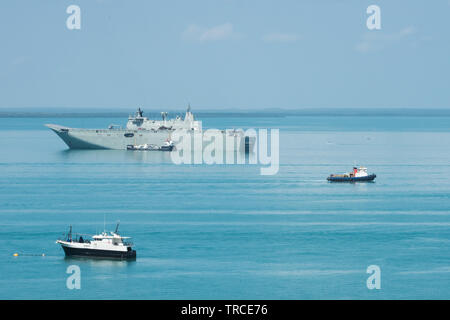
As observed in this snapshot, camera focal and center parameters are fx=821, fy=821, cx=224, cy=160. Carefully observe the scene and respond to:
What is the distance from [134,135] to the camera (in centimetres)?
12488

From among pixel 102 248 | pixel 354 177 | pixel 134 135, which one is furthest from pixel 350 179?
pixel 134 135

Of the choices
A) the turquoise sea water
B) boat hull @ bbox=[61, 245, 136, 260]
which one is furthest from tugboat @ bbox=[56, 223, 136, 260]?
the turquoise sea water

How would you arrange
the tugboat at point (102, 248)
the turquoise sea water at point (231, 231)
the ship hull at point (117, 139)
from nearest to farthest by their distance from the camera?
1. the turquoise sea water at point (231, 231)
2. the tugboat at point (102, 248)
3. the ship hull at point (117, 139)

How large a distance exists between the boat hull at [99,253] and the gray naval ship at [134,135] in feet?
261

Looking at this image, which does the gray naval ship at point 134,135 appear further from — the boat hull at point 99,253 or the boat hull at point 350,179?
the boat hull at point 99,253

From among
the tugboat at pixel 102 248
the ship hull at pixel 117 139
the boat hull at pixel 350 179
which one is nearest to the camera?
the tugboat at pixel 102 248

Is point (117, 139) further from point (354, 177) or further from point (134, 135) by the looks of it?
point (354, 177)

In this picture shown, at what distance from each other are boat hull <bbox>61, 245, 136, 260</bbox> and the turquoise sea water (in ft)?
1.25

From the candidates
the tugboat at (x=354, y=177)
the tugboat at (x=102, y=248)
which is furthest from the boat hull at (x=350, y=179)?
the tugboat at (x=102, y=248)

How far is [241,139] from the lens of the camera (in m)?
121

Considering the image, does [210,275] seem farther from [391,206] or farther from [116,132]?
[116,132]

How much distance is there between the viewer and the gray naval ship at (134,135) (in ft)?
401

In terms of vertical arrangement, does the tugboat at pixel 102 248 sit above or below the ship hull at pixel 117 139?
below
